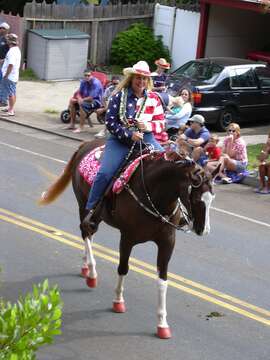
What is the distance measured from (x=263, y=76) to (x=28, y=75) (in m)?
7.97

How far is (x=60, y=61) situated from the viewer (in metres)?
25.1

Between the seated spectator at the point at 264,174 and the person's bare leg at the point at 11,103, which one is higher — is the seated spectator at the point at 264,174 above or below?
above

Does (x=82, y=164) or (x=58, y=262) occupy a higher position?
(x=82, y=164)

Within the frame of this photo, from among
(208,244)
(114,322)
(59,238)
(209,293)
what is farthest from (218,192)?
(114,322)

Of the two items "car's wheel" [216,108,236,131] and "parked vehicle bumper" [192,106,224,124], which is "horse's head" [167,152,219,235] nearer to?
"parked vehicle bumper" [192,106,224,124]

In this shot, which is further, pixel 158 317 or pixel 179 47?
pixel 179 47

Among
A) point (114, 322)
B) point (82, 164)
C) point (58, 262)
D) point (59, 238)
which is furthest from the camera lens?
point (59, 238)

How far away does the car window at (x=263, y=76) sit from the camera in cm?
2075

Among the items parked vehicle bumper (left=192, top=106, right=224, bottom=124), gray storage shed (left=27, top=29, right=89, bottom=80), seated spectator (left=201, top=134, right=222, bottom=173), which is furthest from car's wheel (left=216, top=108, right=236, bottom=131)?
gray storage shed (left=27, top=29, right=89, bottom=80)

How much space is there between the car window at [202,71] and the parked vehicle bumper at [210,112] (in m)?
0.69

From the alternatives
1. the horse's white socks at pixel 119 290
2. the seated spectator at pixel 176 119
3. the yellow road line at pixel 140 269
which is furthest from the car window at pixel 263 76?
the horse's white socks at pixel 119 290

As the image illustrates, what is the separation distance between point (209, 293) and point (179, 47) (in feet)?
60.2

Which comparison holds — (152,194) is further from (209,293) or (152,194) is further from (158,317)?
(209,293)

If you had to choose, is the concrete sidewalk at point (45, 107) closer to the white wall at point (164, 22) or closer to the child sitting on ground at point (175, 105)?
the child sitting on ground at point (175, 105)
